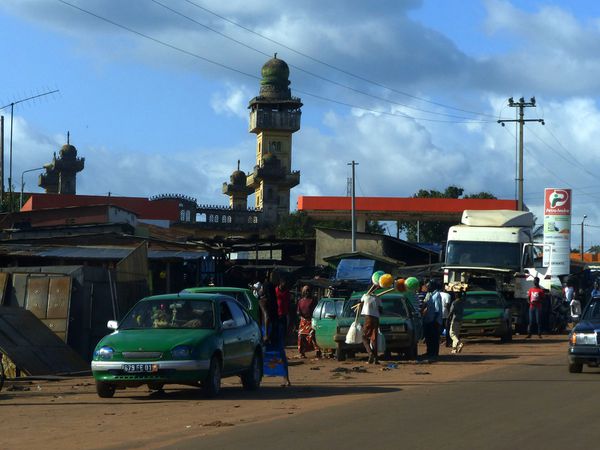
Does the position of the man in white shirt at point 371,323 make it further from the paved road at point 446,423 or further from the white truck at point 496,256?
the white truck at point 496,256

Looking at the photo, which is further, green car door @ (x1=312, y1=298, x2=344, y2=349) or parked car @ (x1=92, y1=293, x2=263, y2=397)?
green car door @ (x1=312, y1=298, x2=344, y2=349)

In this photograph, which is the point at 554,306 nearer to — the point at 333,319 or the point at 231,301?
the point at 333,319

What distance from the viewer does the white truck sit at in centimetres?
3597

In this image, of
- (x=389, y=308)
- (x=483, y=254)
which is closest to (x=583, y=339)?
(x=389, y=308)

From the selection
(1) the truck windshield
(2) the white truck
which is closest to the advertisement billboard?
(2) the white truck

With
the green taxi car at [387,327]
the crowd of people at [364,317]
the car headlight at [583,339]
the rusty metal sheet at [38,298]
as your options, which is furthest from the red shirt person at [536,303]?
the rusty metal sheet at [38,298]

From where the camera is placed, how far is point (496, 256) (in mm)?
36656

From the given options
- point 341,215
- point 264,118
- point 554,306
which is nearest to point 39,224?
point 554,306

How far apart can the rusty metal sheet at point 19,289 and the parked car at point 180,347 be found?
5745mm

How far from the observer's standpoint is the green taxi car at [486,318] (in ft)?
102

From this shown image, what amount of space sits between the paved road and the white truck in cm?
1913

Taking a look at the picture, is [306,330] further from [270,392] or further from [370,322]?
[270,392]

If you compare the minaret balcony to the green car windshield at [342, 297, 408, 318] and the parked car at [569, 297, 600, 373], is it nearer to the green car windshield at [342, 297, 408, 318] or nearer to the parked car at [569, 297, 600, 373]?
the green car windshield at [342, 297, 408, 318]

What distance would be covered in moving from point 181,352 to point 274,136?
115 meters
